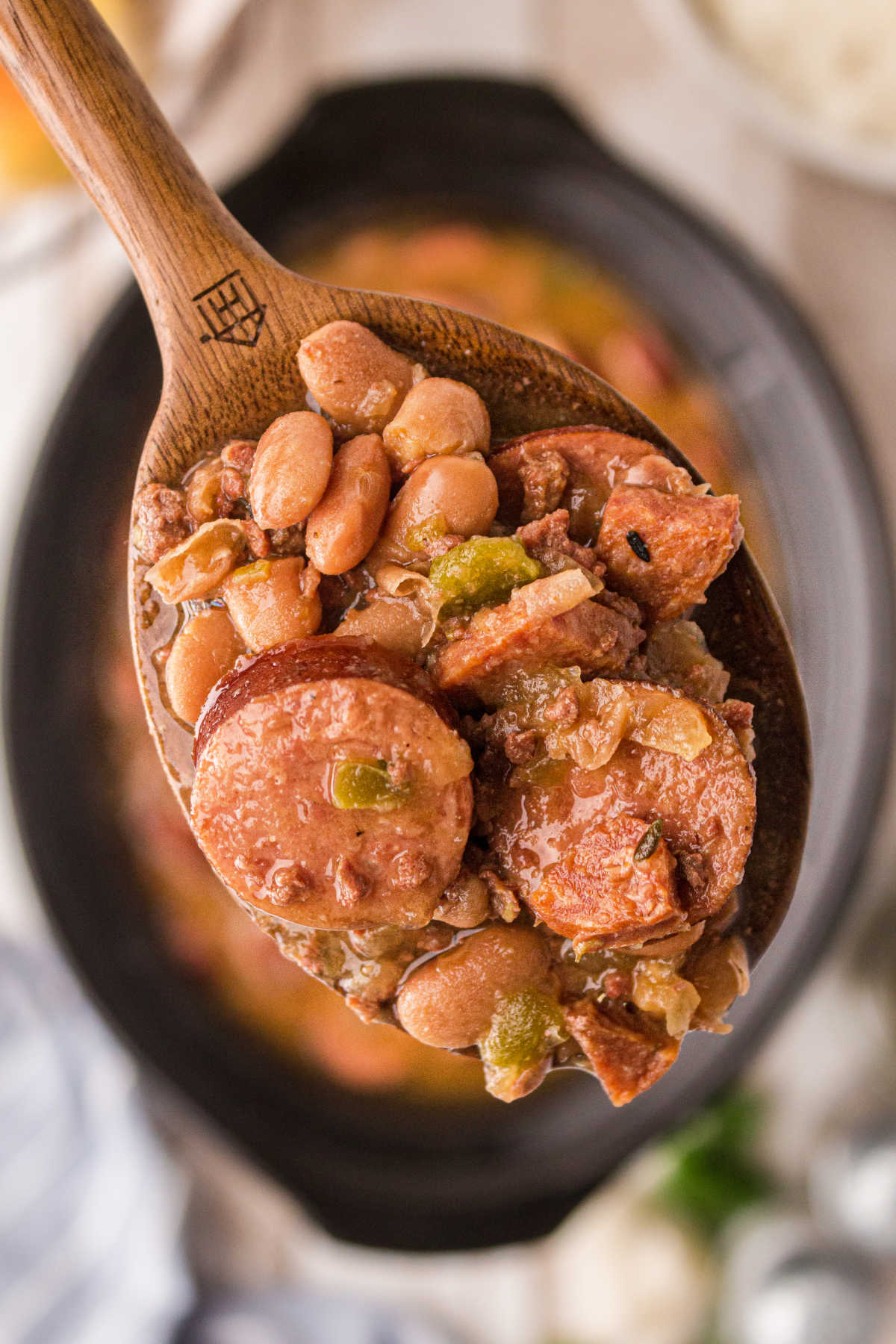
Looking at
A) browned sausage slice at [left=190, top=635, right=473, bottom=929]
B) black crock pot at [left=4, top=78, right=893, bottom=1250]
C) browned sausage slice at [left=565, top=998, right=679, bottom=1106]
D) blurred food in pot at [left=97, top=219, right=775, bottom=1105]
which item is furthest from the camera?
blurred food in pot at [left=97, top=219, right=775, bottom=1105]

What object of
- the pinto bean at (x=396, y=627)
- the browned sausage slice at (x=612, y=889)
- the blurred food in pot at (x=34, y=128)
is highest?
the blurred food in pot at (x=34, y=128)

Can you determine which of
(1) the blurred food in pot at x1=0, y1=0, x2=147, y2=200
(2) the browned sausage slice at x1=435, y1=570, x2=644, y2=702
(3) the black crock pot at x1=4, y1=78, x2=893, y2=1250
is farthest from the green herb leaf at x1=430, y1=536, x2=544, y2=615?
(1) the blurred food in pot at x1=0, y1=0, x2=147, y2=200

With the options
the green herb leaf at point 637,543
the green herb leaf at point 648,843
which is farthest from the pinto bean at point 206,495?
the green herb leaf at point 648,843

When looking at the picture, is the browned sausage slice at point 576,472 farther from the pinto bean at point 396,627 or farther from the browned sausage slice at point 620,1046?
the browned sausage slice at point 620,1046

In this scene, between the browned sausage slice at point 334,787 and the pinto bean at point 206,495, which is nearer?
the browned sausage slice at point 334,787

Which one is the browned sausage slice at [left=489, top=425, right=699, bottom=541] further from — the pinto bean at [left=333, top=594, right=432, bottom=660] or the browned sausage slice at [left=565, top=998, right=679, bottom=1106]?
the browned sausage slice at [left=565, top=998, right=679, bottom=1106]

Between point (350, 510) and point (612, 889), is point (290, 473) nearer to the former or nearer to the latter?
point (350, 510)

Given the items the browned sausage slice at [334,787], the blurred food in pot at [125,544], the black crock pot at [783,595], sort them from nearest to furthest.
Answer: the browned sausage slice at [334,787], the black crock pot at [783,595], the blurred food in pot at [125,544]
